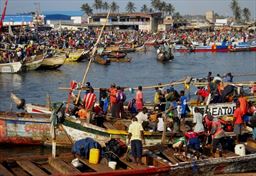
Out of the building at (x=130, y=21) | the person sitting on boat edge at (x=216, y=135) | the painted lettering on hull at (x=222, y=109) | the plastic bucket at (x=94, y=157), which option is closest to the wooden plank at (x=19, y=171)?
the plastic bucket at (x=94, y=157)

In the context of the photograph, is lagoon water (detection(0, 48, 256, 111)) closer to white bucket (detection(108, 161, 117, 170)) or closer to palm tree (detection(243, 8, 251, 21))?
white bucket (detection(108, 161, 117, 170))

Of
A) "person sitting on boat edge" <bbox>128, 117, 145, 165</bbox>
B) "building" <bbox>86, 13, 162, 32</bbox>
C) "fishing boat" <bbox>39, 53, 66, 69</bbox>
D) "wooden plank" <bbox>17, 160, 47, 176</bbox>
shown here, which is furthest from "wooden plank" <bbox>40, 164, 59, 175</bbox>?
"building" <bbox>86, 13, 162, 32</bbox>

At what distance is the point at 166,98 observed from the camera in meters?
21.3

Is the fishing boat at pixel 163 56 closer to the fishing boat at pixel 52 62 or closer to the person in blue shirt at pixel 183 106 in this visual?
the fishing boat at pixel 52 62

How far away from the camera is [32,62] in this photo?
48875mm

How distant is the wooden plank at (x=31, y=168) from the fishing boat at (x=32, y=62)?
34.3 metres

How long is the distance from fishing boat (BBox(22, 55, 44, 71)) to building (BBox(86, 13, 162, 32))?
69947 millimetres

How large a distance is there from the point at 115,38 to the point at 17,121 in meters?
74.9

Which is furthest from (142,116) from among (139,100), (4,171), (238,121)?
(4,171)

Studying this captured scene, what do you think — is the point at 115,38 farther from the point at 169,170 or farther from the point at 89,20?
the point at 169,170

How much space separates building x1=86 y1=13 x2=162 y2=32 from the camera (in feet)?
394

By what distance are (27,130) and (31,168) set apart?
19.1 ft

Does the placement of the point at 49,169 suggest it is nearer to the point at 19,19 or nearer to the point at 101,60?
the point at 101,60

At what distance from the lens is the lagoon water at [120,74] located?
3809cm
